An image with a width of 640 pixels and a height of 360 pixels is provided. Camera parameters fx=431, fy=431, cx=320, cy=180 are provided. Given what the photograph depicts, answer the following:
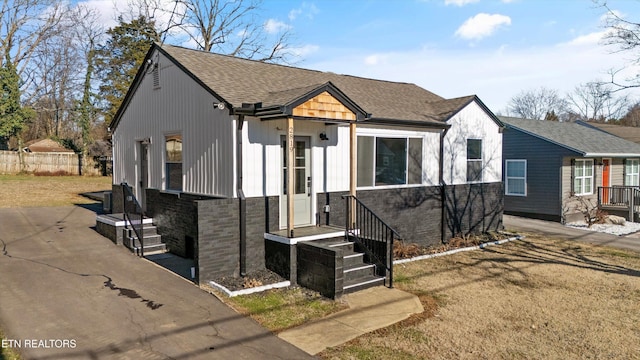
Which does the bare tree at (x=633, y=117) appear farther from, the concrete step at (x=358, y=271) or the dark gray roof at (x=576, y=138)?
the concrete step at (x=358, y=271)

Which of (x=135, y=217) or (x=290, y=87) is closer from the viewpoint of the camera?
(x=290, y=87)

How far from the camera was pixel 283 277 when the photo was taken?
26.5 ft

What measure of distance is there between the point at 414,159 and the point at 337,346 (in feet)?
23.5

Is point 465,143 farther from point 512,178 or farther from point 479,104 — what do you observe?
point 512,178

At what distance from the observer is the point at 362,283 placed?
7.84 metres

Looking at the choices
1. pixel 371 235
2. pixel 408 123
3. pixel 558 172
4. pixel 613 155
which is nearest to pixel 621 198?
pixel 613 155

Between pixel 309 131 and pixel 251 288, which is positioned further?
pixel 309 131

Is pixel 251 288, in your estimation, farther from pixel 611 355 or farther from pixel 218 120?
pixel 611 355

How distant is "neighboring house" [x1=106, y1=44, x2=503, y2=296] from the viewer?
812cm

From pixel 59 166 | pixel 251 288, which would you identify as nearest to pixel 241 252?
pixel 251 288

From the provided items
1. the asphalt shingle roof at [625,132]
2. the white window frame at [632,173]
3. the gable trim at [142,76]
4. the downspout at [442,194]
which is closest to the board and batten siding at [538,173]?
the white window frame at [632,173]


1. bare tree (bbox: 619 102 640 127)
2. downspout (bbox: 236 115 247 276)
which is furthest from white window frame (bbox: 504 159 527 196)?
bare tree (bbox: 619 102 640 127)

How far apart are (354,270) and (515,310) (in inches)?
108

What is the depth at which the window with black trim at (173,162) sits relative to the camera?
9.92 m
